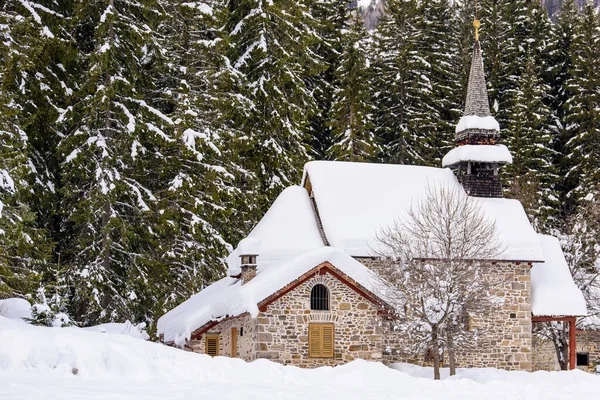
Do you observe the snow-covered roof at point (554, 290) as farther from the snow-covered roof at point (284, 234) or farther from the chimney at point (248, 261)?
the chimney at point (248, 261)

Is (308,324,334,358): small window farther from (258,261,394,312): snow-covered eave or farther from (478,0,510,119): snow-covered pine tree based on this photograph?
(478,0,510,119): snow-covered pine tree

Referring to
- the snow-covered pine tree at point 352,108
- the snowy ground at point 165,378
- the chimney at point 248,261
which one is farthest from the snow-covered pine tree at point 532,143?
the snowy ground at point 165,378

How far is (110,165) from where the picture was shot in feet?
97.0

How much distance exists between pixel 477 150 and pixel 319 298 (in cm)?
1084

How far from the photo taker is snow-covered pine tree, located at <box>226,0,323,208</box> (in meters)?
35.7

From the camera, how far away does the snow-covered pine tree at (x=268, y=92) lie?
117ft

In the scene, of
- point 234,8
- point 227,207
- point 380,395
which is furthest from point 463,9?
point 380,395

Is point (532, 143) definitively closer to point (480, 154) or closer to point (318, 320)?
point (480, 154)

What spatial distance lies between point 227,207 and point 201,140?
116 inches

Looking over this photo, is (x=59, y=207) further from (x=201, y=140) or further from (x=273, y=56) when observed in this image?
(x=273, y=56)

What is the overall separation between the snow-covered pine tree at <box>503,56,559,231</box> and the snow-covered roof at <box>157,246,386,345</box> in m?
17.4

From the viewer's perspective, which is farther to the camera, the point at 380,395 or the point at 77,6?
the point at 77,6

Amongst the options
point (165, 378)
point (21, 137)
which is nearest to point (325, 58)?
point (21, 137)

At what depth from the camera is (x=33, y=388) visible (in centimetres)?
1178
